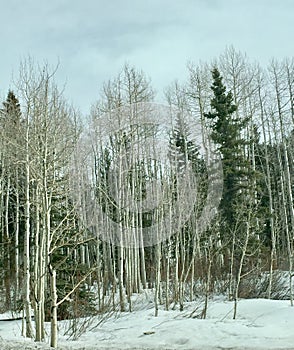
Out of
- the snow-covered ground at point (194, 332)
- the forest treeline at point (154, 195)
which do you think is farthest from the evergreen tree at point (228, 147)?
the snow-covered ground at point (194, 332)

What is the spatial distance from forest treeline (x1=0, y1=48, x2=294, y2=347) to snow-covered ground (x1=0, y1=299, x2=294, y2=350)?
73 centimetres

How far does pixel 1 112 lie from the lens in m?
12.7

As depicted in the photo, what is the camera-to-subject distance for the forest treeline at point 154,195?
40.4 feet

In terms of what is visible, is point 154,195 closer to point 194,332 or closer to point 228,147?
point 228,147

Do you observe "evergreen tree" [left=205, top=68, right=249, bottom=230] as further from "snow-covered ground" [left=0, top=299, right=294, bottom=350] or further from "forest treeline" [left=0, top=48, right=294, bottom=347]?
"snow-covered ground" [left=0, top=299, right=294, bottom=350]

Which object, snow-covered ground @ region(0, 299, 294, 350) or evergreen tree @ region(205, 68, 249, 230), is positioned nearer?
snow-covered ground @ region(0, 299, 294, 350)

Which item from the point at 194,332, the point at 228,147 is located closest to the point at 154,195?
the point at 228,147

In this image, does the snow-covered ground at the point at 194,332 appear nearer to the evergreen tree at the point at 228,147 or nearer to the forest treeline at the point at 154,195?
the forest treeline at the point at 154,195

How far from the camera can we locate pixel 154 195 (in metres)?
17.6

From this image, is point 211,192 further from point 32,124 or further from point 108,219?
point 32,124

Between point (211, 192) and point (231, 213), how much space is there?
4.07ft

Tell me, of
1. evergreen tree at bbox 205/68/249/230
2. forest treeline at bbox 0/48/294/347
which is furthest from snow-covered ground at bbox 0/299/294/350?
evergreen tree at bbox 205/68/249/230

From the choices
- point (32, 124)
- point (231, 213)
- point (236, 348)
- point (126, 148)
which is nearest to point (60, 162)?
point (32, 124)

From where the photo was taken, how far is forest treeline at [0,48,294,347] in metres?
12.3
